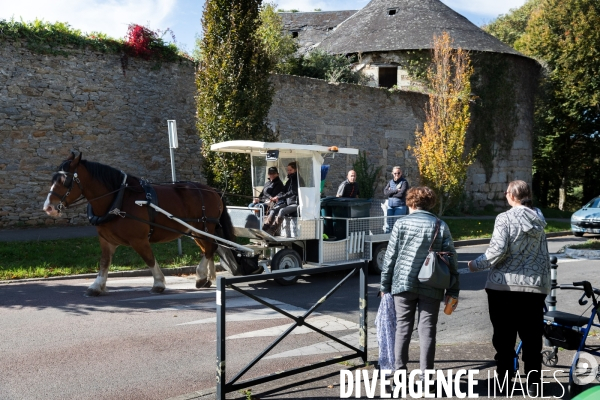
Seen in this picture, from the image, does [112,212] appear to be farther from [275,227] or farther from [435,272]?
[435,272]

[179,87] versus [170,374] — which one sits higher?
[179,87]

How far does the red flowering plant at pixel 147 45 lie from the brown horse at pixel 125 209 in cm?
847

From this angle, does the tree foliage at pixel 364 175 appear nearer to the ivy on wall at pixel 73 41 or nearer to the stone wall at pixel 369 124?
the stone wall at pixel 369 124

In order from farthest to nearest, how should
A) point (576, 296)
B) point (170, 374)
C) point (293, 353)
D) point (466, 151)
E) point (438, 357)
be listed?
point (466, 151), point (576, 296), point (293, 353), point (438, 357), point (170, 374)

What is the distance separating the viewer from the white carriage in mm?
10211

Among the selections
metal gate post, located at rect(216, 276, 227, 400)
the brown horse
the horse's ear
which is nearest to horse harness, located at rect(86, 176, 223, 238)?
the brown horse

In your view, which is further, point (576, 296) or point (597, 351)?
point (576, 296)

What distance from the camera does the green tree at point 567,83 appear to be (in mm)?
29703

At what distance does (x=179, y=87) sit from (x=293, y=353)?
13.1 m

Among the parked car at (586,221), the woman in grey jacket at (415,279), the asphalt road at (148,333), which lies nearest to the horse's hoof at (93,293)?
the asphalt road at (148,333)

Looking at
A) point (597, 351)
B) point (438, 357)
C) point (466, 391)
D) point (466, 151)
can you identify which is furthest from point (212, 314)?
point (466, 151)

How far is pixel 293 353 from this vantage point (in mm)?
6449

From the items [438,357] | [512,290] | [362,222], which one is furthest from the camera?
[362,222]

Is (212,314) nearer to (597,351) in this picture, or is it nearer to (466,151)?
(597,351)
